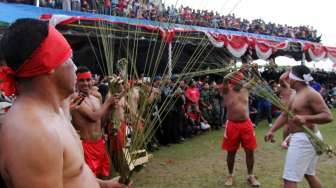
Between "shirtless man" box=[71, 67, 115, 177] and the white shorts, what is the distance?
2.03m

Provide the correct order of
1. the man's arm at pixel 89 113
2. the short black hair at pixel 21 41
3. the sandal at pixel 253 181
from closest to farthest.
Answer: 1. the short black hair at pixel 21 41
2. the man's arm at pixel 89 113
3. the sandal at pixel 253 181

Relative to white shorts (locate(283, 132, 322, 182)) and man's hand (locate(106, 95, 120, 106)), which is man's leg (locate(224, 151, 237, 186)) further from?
man's hand (locate(106, 95, 120, 106))

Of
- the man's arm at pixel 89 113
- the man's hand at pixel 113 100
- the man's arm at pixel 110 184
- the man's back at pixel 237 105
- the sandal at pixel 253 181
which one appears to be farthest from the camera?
the man's back at pixel 237 105

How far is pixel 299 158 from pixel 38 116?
140 inches

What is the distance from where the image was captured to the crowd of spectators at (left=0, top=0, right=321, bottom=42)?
343 centimetres

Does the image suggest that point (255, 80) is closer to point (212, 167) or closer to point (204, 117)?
point (212, 167)

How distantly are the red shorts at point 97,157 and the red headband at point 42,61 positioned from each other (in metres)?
2.96

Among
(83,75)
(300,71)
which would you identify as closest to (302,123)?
(300,71)

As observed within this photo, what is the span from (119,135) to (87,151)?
4.76 feet

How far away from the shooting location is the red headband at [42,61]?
1606mm

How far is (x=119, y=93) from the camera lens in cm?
335

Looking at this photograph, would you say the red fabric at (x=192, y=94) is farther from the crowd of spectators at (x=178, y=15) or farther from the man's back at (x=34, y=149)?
the man's back at (x=34, y=149)

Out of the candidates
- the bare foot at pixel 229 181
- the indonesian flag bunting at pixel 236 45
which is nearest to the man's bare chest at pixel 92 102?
the bare foot at pixel 229 181

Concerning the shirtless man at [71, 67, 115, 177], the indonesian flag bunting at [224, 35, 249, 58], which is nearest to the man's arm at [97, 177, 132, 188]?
the shirtless man at [71, 67, 115, 177]
